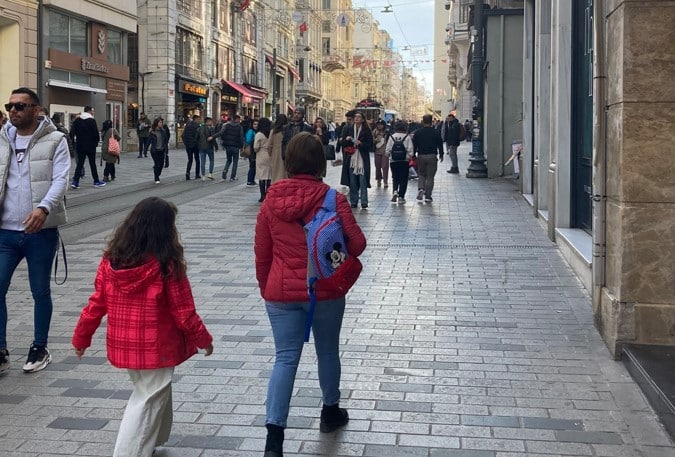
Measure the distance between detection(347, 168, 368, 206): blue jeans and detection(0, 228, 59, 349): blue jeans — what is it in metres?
9.43

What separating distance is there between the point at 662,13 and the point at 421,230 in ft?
22.6

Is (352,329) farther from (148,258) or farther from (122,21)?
(122,21)

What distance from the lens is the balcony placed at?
3314 inches

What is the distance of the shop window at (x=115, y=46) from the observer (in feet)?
106

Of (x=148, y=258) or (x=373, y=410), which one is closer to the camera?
(x=148, y=258)

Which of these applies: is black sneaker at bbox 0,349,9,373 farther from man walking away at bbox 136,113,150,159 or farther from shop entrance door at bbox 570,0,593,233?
man walking away at bbox 136,113,150,159

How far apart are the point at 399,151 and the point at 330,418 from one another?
466 inches

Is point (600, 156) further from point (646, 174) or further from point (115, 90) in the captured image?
point (115, 90)

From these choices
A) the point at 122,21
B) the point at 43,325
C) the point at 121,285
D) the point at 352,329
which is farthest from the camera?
the point at 122,21

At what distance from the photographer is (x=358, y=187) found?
15.0 m

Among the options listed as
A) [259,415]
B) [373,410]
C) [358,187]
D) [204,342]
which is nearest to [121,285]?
[204,342]

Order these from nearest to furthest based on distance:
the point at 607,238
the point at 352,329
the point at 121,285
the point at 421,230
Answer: the point at 121,285, the point at 607,238, the point at 352,329, the point at 421,230

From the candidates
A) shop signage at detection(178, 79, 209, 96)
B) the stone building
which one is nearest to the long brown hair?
the stone building

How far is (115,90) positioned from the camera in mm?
32875
